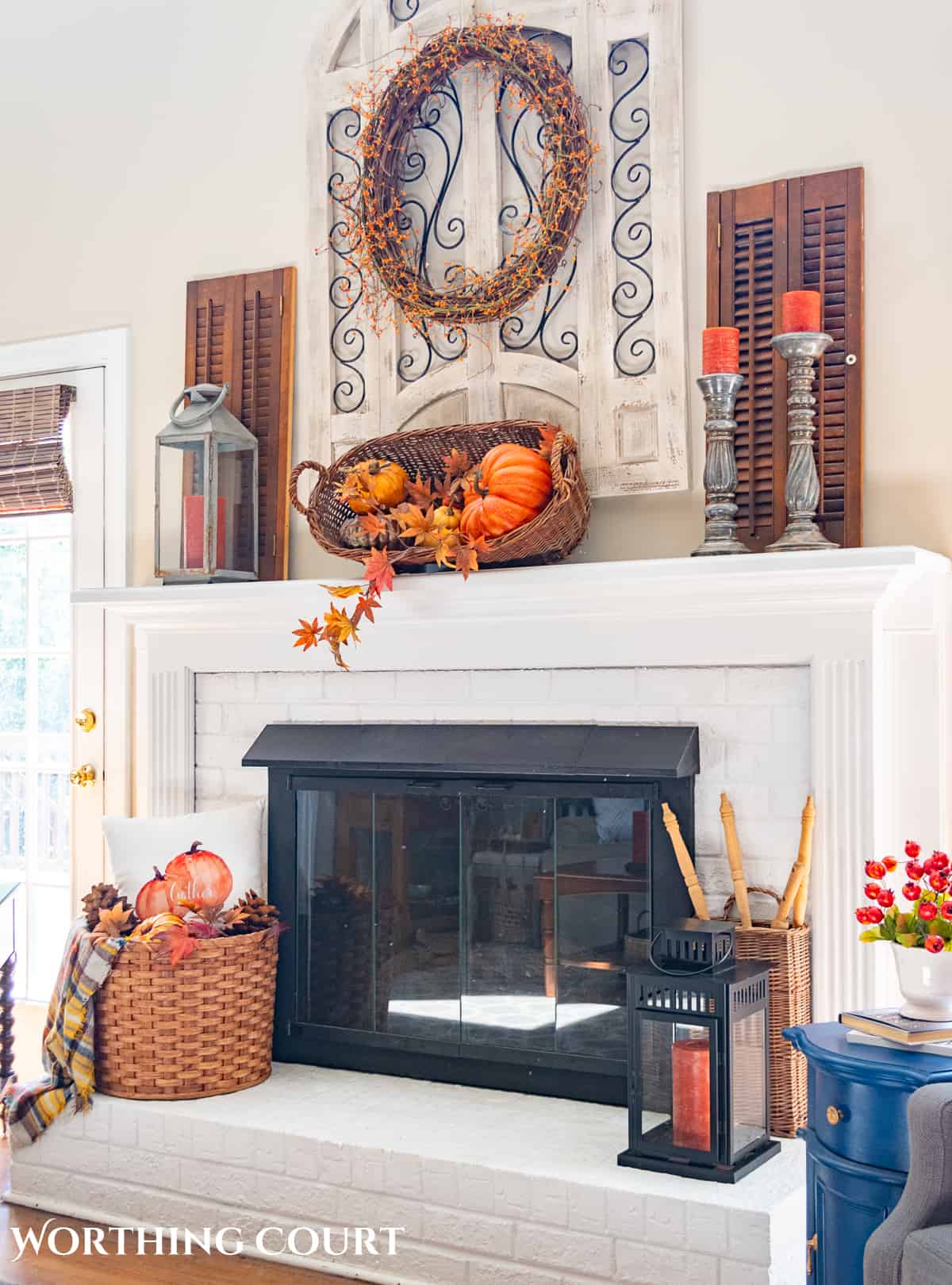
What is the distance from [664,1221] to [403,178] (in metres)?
2.42

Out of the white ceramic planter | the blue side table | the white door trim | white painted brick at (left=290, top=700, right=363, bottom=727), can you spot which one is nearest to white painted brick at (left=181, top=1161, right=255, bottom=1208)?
white painted brick at (left=290, top=700, right=363, bottom=727)

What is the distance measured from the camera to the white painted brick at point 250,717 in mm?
3445

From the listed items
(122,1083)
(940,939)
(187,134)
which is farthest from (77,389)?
(940,939)

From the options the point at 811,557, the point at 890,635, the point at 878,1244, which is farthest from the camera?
the point at 890,635

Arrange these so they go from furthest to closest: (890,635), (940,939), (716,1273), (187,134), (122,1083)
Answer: (187,134) → (122,1083) → (890,635) → (716,1273) → (940,939)

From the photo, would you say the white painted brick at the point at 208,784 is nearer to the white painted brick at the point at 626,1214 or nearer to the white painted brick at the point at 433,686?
the white painted brick at the point at 433,686

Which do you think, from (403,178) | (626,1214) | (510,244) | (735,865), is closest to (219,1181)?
(626,1214)

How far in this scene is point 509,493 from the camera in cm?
294

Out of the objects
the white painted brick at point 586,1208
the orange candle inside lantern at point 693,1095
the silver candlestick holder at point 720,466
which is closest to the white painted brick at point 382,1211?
the white painted brick at point 586,1208

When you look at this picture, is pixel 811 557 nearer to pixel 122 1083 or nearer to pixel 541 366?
pixel 541 366

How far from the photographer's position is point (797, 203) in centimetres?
295

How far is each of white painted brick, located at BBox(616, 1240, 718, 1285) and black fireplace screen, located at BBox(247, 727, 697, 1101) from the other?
492 millimetres

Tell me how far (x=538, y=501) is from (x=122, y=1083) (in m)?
1.57

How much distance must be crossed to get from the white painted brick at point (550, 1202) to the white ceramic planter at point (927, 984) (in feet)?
2.42
